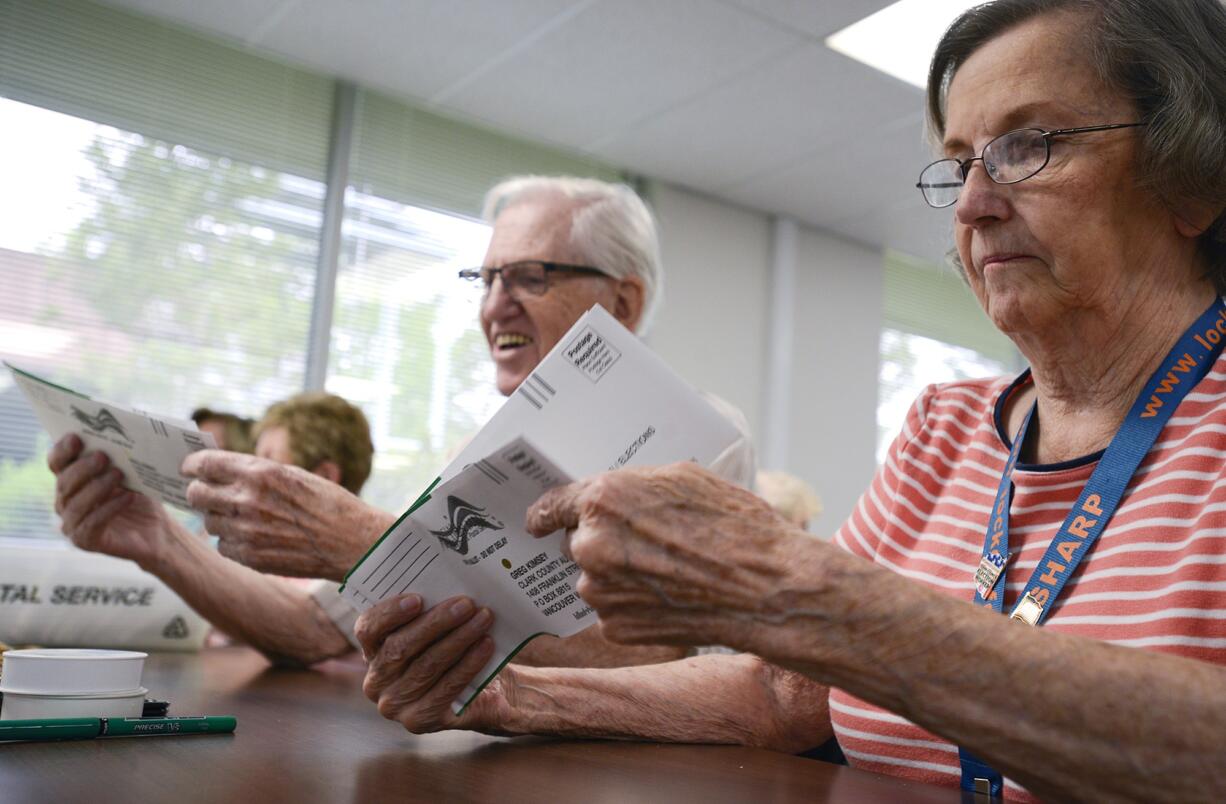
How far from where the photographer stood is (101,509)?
159cm

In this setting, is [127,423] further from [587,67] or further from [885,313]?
[885,313]

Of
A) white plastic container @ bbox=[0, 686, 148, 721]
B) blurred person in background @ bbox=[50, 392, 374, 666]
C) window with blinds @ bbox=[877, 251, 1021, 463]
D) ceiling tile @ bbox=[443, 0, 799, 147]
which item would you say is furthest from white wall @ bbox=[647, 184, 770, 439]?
white plastic container @ bbox=[0, 686, 148, 721]

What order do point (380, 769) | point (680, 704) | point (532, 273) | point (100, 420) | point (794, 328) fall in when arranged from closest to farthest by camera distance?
point (380, 769) < point (680, 704) < point (100, 420) < point (532, 273) < point (794, 328)

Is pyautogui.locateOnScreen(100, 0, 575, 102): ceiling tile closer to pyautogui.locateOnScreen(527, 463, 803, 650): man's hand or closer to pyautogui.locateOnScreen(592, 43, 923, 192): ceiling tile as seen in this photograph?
pyautogui.locateOnScreen(592, 43, 923, 192): ceiling tile

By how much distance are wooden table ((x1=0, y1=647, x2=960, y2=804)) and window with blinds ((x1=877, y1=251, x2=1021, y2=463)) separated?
510cm

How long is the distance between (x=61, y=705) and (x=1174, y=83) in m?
1.18

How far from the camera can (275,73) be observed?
4.21 m

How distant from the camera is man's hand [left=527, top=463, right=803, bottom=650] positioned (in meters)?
0.71

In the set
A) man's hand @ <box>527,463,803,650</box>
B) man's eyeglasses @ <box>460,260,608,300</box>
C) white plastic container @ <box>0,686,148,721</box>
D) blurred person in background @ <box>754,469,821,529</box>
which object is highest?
man's eyeglasses @ <box>460,260,608,300</box>

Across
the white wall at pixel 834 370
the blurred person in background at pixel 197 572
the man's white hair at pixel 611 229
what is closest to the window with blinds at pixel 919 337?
the white wall at pixel 834 370

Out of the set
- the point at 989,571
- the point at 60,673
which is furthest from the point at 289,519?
the point at 989,571

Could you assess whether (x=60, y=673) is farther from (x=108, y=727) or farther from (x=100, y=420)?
(x=100, y=420)

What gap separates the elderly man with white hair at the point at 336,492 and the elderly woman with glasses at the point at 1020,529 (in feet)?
0.97

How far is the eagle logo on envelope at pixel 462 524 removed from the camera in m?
0.82
